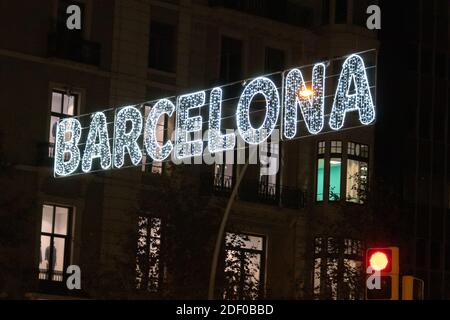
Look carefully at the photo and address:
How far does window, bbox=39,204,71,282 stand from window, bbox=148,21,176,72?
691cm

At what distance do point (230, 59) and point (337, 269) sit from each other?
9.15 meters

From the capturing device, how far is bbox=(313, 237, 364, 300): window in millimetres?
50375

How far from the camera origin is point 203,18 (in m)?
52.8

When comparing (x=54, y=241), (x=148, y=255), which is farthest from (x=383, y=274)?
(x=54, y=241)

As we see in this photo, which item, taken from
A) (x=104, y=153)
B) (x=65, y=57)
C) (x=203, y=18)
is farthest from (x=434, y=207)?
(x=104, y=153)

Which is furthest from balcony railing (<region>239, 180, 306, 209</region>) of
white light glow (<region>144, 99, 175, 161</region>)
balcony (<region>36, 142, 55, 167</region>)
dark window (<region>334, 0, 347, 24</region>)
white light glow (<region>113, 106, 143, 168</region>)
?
white light glow (<region>144, 99, 175, 161</region>)

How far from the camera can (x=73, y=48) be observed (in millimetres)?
48406

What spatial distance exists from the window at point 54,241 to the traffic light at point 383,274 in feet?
72.0

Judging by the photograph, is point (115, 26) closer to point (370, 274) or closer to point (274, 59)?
point (274, 59)

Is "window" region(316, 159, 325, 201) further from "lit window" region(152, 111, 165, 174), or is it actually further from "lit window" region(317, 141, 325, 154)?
"lit window" region(152, 111, 165, 174)

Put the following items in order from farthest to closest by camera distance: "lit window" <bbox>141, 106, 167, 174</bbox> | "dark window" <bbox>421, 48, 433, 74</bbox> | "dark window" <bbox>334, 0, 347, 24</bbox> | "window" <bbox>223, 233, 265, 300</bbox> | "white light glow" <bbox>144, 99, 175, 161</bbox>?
"dark window" <bbox>421, 48, 433, 74</bbox> → "dark window" <bbox>334, 0, 347, 24</bbox> → "lit window" <bbox>141, 106, 167, 174</bbox> → "window" <bbox>223, 233, 265, 300</bbox> → "white light glow" <bbox>144, 99, 175, 161</bbox>

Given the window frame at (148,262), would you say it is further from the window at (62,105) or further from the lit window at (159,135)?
the window at (62,105)

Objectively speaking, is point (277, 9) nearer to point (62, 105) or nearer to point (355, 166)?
point (355, 166)
